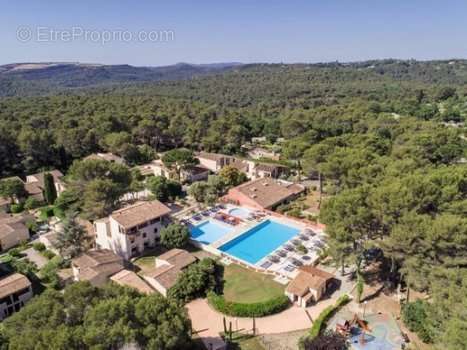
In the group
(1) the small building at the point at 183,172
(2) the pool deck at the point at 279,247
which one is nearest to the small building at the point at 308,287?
(2) the pool deck at the point at 279,247

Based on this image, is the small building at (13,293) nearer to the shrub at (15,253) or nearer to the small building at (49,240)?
the small building at (49,240)

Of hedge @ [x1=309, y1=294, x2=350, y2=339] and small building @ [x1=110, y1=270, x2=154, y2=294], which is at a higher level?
small building @ [x1=110, y1=270, x2=154, y2=294]

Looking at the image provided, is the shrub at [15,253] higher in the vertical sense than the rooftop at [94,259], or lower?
lower

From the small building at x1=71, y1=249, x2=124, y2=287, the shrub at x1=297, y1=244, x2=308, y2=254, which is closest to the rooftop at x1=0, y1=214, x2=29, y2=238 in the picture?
the small building at x1=71, y1=249, x2=124, y2=287

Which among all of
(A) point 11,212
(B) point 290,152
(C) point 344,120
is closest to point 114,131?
(A) point 11,212

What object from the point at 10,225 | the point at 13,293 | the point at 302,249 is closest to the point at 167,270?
the point at 13,293

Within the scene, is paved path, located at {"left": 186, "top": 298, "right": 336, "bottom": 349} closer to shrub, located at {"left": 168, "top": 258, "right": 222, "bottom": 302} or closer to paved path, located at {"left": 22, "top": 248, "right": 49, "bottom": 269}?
shrub, located at {"left": 168, "top": 258, "right": 222, "bottom": 302}
